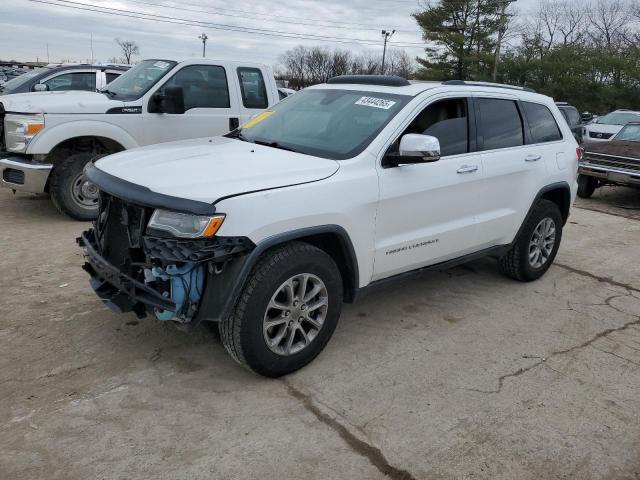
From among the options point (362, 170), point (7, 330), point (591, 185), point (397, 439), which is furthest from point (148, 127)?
point (591, 185)

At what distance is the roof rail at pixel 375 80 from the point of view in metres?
4.26

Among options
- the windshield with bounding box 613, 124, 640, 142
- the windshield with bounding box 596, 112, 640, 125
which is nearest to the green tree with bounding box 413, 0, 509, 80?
the windshield with bounding box 596, 112, 640, 125

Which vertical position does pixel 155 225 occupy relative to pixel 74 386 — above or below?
above

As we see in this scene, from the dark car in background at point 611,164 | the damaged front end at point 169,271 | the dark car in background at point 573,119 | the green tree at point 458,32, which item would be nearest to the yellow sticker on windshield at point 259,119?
the damaged front end at point 169,271

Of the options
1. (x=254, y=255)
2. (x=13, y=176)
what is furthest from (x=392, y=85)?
(x=13, y=176)

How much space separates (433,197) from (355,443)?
6.20 ft

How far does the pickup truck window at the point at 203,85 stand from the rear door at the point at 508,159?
3968mm

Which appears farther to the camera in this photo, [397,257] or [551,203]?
[551,203]

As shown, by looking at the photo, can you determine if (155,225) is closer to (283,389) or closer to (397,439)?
(283,389)

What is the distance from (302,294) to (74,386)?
1442 mm

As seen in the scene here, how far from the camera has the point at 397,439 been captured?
2.93m

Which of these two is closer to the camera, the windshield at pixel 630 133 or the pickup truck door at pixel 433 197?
the pickup truck door at pixel 433 197

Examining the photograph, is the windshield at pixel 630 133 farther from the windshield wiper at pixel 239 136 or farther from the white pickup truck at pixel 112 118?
the windshield wiper at pixel 239 136

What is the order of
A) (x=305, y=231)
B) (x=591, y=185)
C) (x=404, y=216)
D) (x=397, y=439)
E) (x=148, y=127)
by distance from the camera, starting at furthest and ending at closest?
(x=591, y=185) < (x=148, y=127) < (x=404, y=216) < (x=305, y=231) < (x=397, y=439)
